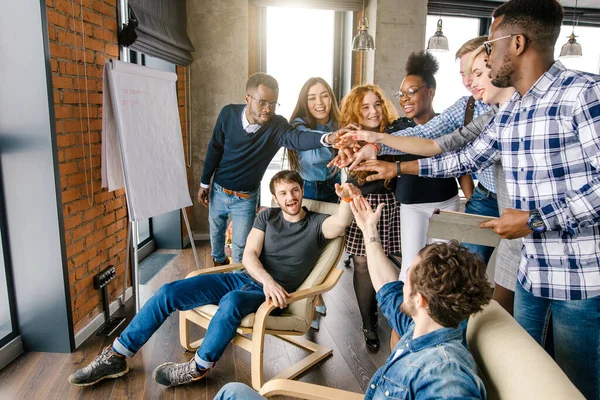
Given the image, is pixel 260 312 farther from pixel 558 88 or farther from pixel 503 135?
pixel 558 88

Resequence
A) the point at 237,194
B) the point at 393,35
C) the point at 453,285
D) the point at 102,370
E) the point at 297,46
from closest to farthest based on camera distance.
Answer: the point at 453,285, the point at 102,370, the point at 237,194, the point at 393,35, the point at 297,46

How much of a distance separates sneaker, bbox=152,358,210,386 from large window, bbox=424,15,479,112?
16.0 ft

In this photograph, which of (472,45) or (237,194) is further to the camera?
(237,194)

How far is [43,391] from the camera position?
2.23 meters

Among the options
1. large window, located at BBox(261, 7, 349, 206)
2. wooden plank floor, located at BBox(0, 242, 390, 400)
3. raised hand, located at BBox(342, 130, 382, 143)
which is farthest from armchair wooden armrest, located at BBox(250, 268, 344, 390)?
large window, located at BBox(261, 7, 349, 206)

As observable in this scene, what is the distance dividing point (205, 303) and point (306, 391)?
110cm

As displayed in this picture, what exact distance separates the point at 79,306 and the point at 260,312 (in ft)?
4.23

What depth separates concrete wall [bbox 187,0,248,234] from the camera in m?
4.82

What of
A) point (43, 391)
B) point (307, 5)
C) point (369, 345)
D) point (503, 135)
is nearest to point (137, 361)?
point (43, 391)

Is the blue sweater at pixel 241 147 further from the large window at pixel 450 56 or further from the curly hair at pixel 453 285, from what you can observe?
the large window at pixel 450 56

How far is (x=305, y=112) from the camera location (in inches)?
127

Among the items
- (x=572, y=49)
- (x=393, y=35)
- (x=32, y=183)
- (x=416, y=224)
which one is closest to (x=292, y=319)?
(x=416, y=224)

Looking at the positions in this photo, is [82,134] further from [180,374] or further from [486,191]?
[486,191]

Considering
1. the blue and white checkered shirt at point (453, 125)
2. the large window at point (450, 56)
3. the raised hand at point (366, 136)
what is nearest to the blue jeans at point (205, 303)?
the raised hand at point (366, 136)
